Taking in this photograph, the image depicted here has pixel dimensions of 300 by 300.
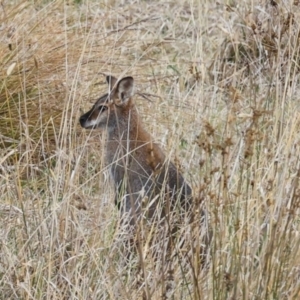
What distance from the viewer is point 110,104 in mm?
5348

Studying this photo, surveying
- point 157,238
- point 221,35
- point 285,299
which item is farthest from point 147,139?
point 221,35

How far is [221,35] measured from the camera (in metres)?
7.70

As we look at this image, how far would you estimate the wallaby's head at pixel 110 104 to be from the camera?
5332 millimetres

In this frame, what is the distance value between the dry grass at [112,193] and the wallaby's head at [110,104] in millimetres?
188

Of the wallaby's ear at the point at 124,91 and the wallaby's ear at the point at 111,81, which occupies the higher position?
the wallaby's ear at the point at 111,81

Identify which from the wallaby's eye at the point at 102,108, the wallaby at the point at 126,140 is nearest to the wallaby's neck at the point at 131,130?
the wallaby at the point at 126,140

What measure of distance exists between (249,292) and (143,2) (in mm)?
5368

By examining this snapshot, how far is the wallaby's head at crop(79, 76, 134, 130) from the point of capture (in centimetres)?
533

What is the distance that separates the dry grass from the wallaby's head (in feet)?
0.62

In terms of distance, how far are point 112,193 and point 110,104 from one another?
0.58m

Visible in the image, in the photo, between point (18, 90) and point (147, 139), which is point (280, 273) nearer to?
point (147, 139)

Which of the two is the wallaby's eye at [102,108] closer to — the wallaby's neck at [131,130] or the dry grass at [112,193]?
the wallaby's neck at [131,130]

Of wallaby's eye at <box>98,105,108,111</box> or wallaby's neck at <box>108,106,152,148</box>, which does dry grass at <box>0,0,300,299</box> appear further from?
wallaby's eye at <box>98,105,108,111</box>

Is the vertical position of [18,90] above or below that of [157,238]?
above
